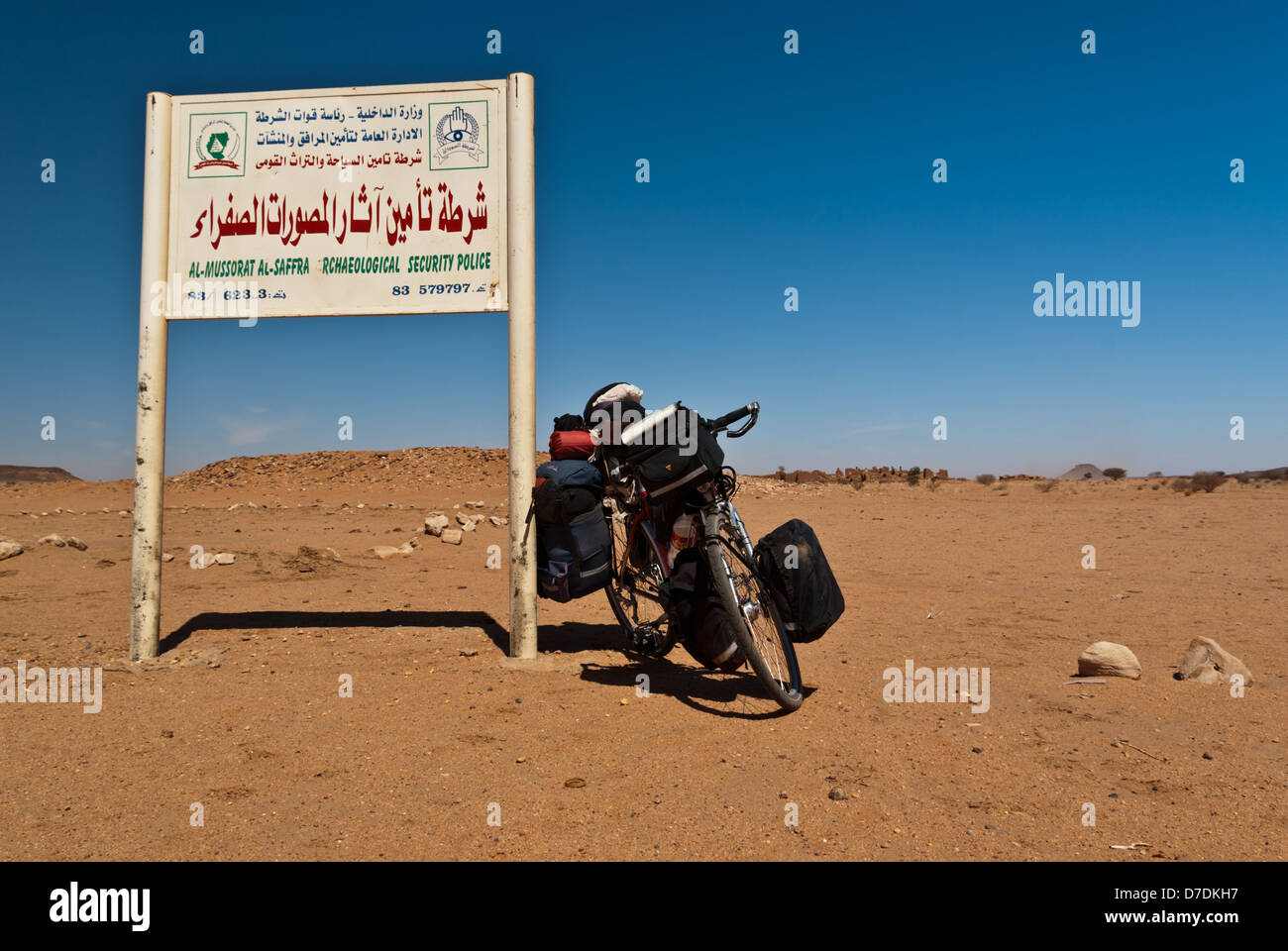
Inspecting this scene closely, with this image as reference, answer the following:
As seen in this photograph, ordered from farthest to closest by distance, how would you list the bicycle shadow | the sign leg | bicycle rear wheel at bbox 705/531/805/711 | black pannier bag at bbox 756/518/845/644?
the sign leg, the bicycle shadow, black pannier bag at bbox 756/518/845/644, bicycle rear wheel at bbox 705/531/805/711

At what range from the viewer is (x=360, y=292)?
18.4 feet

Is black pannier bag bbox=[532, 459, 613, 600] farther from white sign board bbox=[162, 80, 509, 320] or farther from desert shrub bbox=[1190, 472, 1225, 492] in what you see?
desert shrub bbox=[1190, 472, 1225, 492]

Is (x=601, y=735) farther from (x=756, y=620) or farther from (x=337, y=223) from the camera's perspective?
(x=337, y=223)

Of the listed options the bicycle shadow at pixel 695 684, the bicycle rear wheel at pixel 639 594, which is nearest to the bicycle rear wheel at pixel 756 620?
the bicycle shadow at pixel 695 684

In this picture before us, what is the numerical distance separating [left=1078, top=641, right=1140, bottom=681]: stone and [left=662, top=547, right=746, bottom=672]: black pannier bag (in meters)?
2.25

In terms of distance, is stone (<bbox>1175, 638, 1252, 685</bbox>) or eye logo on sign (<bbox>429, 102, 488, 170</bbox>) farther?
eye logo on sign (<bbox>429, 102, 488, 170</bbox>)

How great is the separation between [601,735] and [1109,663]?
10.5 feet

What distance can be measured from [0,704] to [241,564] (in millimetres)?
5118

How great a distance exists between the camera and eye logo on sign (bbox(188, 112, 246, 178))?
5766mm

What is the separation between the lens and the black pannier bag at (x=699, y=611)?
4434 millimetres

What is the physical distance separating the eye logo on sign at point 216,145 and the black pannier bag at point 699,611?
14.4 feet

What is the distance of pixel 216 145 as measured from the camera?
5.80 meters

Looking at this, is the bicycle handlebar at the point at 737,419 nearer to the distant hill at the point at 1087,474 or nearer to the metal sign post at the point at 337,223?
the metal sign post at the point at 337,223

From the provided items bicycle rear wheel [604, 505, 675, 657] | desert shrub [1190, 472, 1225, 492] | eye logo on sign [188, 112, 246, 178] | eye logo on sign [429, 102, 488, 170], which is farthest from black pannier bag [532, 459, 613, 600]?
desert shrub [1190, 472, 1225, 492]
